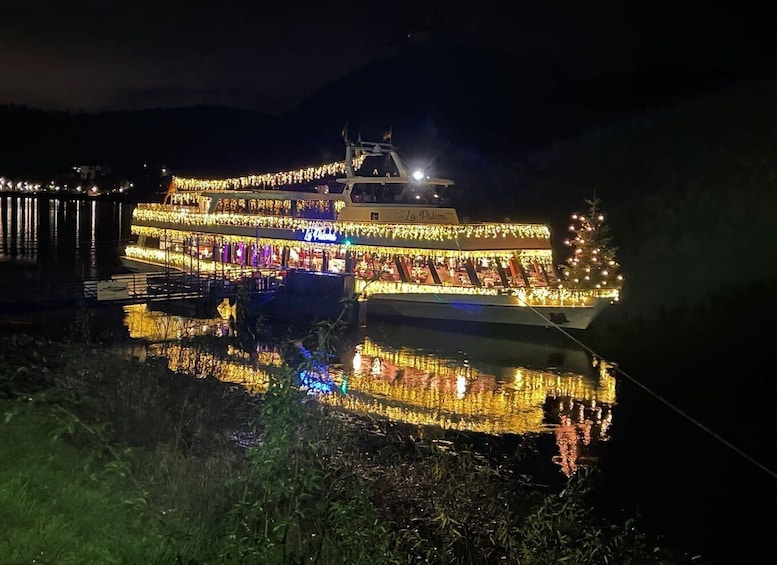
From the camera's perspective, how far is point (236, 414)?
13.1 meters

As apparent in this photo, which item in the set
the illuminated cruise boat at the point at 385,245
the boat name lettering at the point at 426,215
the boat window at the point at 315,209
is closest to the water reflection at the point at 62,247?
the illuminated cruise boat at the point at 385,245

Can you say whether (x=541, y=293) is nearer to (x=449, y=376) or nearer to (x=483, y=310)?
(x=483, y=310)

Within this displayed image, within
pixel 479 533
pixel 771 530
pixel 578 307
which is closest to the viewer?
pixel 479 533

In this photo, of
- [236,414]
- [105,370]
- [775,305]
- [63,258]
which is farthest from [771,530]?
[63,258]

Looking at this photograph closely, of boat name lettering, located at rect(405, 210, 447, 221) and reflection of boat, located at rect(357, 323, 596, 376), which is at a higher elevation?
boat name lettering, located at rect(405, 210, 447, 221)

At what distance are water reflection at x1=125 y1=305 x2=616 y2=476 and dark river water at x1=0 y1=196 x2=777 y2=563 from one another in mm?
55

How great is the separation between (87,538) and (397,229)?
22.1m

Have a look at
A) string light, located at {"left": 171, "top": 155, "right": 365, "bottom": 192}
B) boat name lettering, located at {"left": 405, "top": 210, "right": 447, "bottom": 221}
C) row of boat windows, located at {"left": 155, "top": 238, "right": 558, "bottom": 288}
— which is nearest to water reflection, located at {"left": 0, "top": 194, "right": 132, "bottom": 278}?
string light, located at {"left": 171, "top": 155, "right": 365, "bottom": 192}

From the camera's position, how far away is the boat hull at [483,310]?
2488cm

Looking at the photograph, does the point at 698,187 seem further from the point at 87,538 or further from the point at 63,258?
the point at 87,538

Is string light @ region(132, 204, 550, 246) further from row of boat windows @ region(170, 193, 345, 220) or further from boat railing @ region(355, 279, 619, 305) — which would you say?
boat railing @ region(355, 279, 619, 305)

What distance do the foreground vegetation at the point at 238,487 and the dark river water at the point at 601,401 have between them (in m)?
1.41

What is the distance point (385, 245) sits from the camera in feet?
90.6

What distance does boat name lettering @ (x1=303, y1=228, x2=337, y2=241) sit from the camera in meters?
29.2
